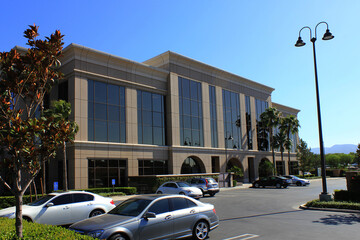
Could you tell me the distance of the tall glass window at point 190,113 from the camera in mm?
38938

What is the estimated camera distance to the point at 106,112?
31906 millimetres

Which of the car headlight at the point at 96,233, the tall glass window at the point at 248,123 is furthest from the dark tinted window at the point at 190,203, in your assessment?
the tall glass window at the point at 248,123

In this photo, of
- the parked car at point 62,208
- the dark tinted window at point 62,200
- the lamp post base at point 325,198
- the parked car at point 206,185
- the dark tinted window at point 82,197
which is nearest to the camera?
the parked car at point 62,208

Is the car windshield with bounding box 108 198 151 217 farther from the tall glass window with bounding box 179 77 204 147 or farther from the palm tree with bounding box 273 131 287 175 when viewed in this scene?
the palm tree with bounding box 273 131 287 175

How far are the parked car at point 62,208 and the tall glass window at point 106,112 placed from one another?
57.6 ft

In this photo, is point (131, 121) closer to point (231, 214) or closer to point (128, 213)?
point (231, 214)

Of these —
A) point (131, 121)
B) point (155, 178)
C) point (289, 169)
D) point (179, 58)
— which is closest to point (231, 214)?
point (155, 178)

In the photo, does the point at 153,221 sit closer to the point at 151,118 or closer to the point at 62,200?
the point at 62,200

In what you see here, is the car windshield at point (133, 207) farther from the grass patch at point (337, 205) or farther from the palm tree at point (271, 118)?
the palm tree at point (271, 118)

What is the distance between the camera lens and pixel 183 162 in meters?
38.5

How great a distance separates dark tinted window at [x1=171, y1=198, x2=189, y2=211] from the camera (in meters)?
9.26

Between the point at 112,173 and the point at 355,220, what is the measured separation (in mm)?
23690

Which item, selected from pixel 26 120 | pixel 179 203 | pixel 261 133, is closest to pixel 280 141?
pixel 261 133

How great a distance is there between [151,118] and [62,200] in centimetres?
2369
